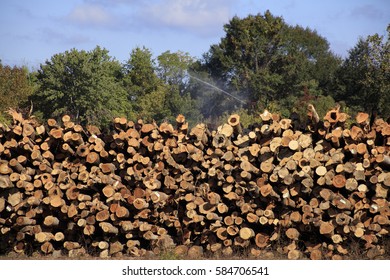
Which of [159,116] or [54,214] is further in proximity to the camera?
[159,116]

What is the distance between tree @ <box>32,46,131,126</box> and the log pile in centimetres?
4311

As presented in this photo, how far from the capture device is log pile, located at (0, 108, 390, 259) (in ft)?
27.0

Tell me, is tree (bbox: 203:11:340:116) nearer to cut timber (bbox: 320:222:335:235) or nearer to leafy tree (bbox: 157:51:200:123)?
leafy tree (bbox: 157:51:200:123)

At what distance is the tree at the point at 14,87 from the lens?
171 ft

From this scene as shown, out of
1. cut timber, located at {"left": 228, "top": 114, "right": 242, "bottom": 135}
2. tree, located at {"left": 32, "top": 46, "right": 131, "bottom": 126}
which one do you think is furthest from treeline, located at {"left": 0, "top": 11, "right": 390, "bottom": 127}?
cut timber, located at {"left": 228, "top": 114, "right": 242, "bottom": 135}

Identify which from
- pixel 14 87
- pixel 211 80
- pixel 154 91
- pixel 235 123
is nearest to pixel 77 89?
pixel 14 87

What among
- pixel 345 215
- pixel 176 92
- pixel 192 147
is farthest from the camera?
pixel 176 92

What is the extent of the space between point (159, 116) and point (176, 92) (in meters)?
5.23

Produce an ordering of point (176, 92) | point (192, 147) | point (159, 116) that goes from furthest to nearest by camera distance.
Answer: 1. point (176, 92)
2. point (159, 116)
3. point (192, 147)

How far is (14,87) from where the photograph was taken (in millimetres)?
55625

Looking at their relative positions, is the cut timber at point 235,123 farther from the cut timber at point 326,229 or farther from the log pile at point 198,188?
the cut timber at point 326,229

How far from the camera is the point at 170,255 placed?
8320 millimetres

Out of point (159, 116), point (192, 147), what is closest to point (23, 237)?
point (192, 147)

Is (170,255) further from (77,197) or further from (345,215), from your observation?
(345,215)
